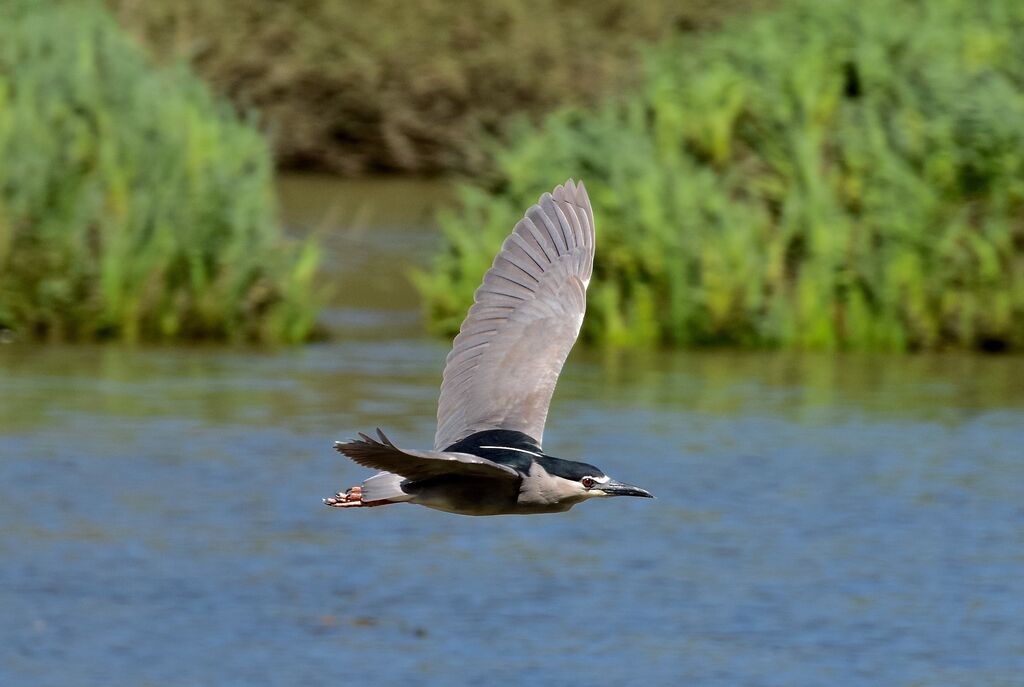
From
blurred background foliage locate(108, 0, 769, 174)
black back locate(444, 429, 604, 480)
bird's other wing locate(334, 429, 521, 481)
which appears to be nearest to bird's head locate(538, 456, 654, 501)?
black back locate(444, 429, 604, 480)

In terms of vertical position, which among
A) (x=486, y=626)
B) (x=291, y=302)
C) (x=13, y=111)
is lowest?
(x=486, y=626)

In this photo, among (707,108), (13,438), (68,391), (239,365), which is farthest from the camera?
(707,108)

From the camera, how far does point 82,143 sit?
13641mm

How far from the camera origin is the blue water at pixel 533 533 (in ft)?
26.4

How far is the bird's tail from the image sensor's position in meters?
6.36

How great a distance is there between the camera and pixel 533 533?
390 inches

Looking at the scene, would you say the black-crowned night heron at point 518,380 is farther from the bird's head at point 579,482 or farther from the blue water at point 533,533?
the blue water at point 533,533

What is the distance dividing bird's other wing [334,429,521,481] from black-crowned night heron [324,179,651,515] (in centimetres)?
15

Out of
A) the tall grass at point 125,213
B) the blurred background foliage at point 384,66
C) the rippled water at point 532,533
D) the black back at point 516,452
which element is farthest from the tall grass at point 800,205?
the blurred background foliage at point 384,66

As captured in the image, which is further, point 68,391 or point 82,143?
point 82,143

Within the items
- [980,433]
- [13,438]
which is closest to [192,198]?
[13,438]

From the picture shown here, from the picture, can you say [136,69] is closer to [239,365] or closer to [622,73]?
[239,365]

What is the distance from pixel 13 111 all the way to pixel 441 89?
30.8ft

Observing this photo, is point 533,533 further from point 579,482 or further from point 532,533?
point 579,482
